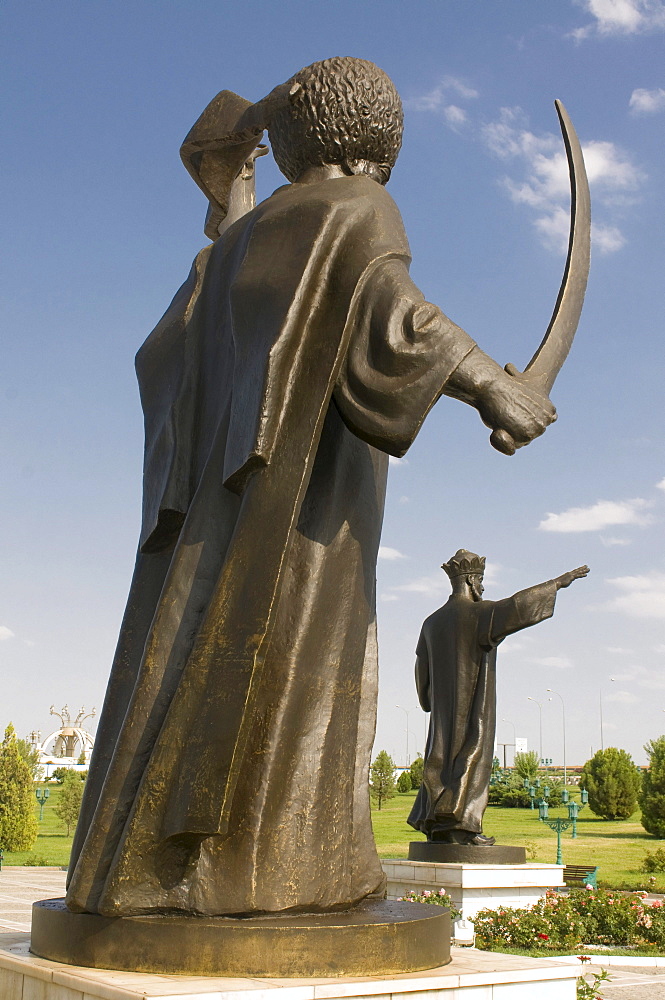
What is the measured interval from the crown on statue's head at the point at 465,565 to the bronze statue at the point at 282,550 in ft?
27.5

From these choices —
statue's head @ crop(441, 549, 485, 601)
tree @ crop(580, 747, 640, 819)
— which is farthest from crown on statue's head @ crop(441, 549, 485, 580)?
tree @ crop(580, 747, 640, 819)

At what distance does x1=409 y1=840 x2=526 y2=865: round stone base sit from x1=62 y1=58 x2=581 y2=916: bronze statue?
8.24m

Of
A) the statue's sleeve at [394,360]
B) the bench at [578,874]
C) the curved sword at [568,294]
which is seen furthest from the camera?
the bench at [578,874]

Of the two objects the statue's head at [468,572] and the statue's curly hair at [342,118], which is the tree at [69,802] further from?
the statue's curly hair at [342,118]

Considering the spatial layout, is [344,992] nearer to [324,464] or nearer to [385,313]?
[324,464]

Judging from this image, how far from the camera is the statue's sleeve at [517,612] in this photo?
10523 mm

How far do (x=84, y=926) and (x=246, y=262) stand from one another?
203 centimetres

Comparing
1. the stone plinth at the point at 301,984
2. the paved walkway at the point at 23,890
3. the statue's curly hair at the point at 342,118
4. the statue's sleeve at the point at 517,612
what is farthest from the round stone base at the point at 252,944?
the statue's sleeve at the point at 517,612

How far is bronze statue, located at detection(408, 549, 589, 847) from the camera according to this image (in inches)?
426

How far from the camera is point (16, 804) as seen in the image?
2511 cm

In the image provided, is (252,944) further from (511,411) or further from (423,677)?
(423,677)

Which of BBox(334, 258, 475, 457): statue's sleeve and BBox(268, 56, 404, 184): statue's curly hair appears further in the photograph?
BBox(268, 56, 404, 184): statue's curly hair

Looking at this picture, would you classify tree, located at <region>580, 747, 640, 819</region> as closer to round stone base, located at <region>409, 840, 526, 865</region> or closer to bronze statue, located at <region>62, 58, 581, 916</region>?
round stone base, located at <region>409, 840, 526, 865</region>

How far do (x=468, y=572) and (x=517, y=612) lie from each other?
3.48ft
